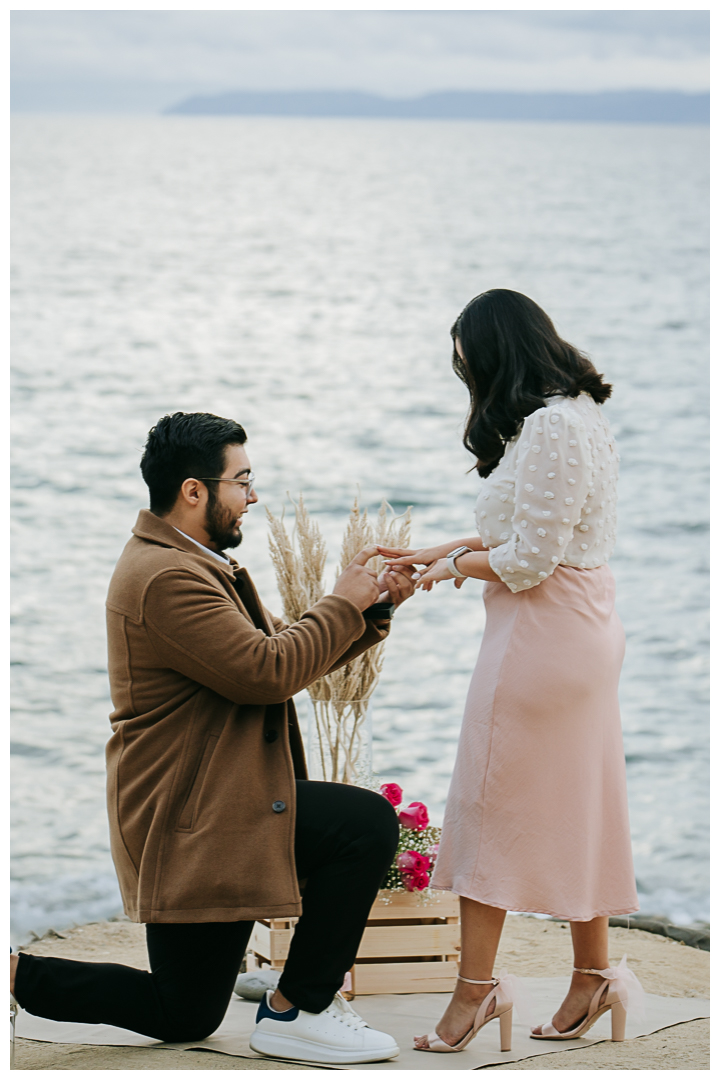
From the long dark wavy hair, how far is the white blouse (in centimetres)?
4

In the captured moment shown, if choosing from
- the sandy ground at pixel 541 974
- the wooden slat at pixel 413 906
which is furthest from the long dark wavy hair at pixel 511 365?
the sandy ground at pixel 541 974

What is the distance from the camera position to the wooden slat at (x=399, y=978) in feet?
10.6

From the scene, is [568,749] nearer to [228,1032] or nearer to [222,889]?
[222,889]

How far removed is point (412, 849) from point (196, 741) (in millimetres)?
1075

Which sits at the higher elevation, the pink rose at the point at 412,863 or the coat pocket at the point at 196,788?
the coat pocket at the point at 196,788

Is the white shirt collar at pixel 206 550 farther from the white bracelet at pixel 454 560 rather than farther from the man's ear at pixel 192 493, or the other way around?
the white bracelet at pixel 454 560

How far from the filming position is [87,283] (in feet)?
66.6

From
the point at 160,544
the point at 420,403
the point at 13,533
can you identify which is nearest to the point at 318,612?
the point at 160,544

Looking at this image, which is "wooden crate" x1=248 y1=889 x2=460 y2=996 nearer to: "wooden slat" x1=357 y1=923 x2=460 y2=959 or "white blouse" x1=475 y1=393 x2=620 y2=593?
"wooden slat" x1=357 y1=923 x2=460 y2=959

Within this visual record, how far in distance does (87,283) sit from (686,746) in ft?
49.6

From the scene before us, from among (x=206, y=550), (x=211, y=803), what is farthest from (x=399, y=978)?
(x=206, y=550)

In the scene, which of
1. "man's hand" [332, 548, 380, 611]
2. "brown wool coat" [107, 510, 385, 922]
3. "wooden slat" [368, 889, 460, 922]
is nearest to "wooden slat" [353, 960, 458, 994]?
"wooden slat" [368, 889, 460, 922]

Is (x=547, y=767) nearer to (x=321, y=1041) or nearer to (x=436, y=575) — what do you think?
(x=436, y=575)

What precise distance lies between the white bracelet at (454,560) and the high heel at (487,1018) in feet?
3.16
